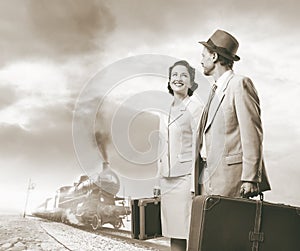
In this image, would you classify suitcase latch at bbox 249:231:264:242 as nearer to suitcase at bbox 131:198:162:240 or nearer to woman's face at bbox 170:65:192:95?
suitcase at bbox 131:198:162:240

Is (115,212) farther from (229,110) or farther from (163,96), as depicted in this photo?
(229,110)

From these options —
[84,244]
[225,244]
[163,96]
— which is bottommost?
[84,244]

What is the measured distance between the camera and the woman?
153 centimetres

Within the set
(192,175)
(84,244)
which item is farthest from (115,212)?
(192,175)

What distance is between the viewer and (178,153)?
1.59m

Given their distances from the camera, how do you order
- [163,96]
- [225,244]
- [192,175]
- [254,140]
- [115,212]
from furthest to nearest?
[115,212] → [163,96] → [192,175] → [254,140] → [225,244]

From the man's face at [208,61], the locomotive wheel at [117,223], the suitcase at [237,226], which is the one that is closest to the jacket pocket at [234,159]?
the suitcase at [237,226]

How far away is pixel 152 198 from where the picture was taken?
164 centimetres

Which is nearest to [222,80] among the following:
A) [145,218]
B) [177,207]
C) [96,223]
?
[177,207]

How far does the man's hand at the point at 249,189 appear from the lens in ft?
4.14

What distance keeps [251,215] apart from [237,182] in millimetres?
154

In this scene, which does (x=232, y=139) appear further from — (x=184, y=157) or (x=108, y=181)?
(x=108, y=181)

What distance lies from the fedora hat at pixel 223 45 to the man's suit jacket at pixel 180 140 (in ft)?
0.86

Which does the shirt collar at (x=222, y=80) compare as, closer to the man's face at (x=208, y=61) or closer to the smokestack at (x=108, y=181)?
the man's face at (x=208, y=61)
